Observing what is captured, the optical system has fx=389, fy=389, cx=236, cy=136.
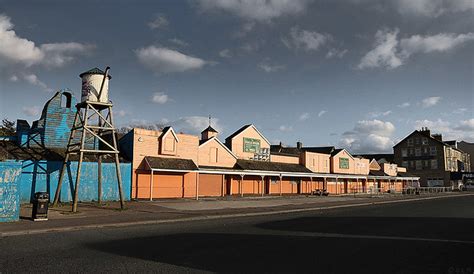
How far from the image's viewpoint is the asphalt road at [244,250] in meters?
7.55

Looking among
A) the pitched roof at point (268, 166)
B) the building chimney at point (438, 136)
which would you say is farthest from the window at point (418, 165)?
the pitched roof at point (268, 166)

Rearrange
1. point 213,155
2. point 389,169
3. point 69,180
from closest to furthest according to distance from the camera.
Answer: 1. point 69,180
2. point 213,155
3. point 389,169

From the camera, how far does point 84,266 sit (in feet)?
24.5

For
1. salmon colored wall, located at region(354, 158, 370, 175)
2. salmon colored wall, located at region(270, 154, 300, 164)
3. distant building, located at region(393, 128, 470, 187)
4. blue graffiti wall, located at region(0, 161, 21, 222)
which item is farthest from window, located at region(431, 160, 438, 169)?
blue graffiti wall, located at region(0, 161, 21, 222)

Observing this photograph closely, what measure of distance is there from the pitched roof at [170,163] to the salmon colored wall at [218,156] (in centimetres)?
251

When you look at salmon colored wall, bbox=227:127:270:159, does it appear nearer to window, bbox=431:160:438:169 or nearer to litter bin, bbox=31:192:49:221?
litter bin, bbox=31:192:49:221

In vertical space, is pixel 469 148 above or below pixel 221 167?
above

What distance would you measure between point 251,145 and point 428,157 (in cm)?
6084

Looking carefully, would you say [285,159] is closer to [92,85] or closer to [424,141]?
[92,85]

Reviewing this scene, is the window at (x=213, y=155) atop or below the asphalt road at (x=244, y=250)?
atop

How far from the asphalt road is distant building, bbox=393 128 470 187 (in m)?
77.3

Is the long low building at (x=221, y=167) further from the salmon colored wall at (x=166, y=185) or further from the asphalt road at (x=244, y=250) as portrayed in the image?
the asphalt road at (x=244, y=250)

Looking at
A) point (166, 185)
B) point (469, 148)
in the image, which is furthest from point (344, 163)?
point (469, 148)

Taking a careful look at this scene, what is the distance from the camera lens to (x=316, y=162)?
152 ft
